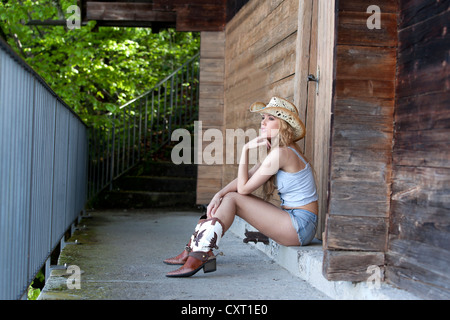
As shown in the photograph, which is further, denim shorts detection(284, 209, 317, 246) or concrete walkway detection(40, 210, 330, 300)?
Answer: denim shorts detection(284, 209, 317, 246)

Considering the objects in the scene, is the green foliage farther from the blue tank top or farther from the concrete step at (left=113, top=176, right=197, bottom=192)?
the blue tank top

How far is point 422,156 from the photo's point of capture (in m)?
2.72

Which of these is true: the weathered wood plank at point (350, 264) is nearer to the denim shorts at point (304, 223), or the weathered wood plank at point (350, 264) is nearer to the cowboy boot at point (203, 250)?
the denim shorts at point (304, 223)

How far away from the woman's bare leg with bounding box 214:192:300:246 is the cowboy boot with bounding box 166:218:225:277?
116 millimetres

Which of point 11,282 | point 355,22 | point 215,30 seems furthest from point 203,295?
point 215,30

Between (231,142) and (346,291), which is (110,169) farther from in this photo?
(346,291)

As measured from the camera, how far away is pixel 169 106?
11344 millimetres

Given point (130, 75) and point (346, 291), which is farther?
point (130, 75)

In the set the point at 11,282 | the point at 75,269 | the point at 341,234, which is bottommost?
the point at 75,269

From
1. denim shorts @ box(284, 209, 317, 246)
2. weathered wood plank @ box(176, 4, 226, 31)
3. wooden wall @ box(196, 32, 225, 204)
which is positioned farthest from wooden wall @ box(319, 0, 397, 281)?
weathered wood plank @ box(176, 4, 226, 31)

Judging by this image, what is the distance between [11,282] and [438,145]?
2148 mm

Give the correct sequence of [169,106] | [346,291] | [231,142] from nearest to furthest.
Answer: [346,291] → [231,142] → [169,106]

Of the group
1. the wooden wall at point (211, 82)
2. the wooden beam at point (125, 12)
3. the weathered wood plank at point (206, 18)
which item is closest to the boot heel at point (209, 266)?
the wooden wall at point (211, 82)

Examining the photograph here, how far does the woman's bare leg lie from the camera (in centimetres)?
387
